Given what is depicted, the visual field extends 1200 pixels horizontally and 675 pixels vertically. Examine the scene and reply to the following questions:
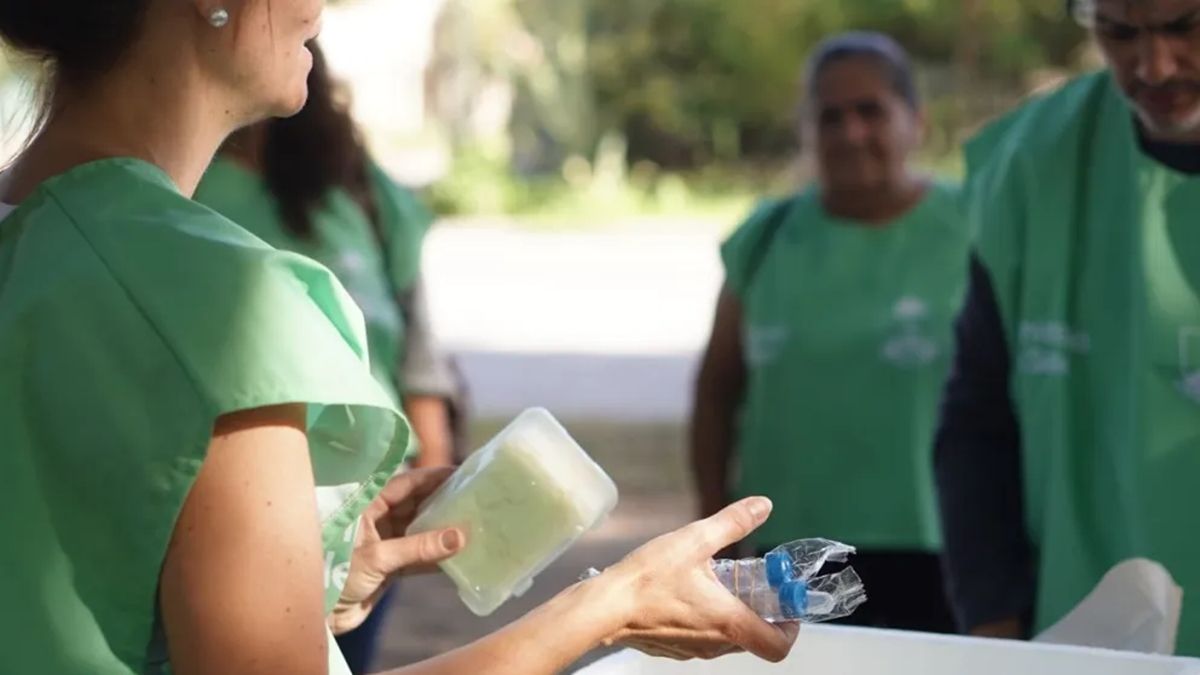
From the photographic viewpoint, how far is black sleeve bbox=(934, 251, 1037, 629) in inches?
117

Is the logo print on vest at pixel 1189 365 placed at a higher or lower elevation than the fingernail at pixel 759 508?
lower

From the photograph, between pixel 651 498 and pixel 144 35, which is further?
pixel 651 498

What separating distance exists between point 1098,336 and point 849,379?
4.80 feet

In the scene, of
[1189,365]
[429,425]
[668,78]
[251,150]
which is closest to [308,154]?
[251,150]

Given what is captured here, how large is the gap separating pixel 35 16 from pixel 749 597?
2.67ft

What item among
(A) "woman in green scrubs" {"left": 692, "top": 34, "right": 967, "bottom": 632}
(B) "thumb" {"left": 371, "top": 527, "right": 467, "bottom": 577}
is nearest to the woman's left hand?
(B) "thumb" {"left": 371, "top": 527, "right": 467, "bottom": 577}

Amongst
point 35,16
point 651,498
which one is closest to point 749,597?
point 35,16

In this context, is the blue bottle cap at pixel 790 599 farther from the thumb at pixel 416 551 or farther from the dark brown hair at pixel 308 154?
the dark brown hair at pixel 308 154

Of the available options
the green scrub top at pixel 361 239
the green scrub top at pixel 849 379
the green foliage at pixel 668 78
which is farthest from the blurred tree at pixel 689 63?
the green scrub top at pixel 361 239

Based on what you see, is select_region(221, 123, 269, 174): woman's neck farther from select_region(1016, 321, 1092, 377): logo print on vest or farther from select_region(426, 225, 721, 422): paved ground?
select_region(426, 225, 721, 422): paved ground

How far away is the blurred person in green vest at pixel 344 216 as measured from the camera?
4.00 metres

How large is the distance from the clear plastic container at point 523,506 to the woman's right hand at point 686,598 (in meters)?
0.18

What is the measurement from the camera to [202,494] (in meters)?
1.46

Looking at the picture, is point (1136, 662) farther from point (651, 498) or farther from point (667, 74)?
point (667, 74)
